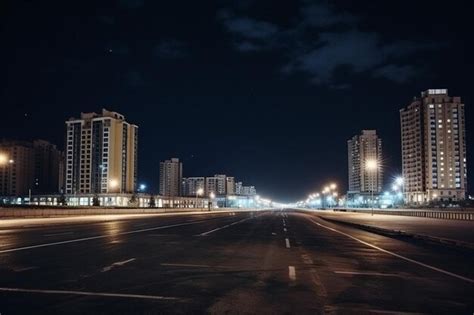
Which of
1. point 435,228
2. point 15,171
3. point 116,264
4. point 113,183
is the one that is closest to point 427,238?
point 435,228

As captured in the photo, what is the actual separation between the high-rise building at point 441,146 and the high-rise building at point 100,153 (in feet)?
390

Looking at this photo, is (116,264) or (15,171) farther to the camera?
(15,171)

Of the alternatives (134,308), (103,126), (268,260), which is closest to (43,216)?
(268,260)

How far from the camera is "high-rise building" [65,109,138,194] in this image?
155 meters

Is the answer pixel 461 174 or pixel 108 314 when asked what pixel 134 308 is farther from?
pixel 461 174

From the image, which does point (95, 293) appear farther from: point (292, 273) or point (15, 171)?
point (15, 171)

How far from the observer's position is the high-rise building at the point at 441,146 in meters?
175

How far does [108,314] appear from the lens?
7.27m

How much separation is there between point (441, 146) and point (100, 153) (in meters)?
133

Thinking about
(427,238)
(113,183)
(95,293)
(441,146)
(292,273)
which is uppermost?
(441,146)

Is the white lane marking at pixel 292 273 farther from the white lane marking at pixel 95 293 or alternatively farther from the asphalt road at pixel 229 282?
the white lane marking at pixel 95 293

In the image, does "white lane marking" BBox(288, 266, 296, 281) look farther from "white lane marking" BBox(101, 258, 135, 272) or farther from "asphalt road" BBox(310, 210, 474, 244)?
"asphalt road" BBox(310, 210, 474, 244)

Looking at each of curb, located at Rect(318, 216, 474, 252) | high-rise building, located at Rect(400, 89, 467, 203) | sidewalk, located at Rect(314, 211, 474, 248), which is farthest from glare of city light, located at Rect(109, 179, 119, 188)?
curb, located at Rect(318, 216, 474, 252)

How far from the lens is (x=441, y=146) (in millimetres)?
176250
